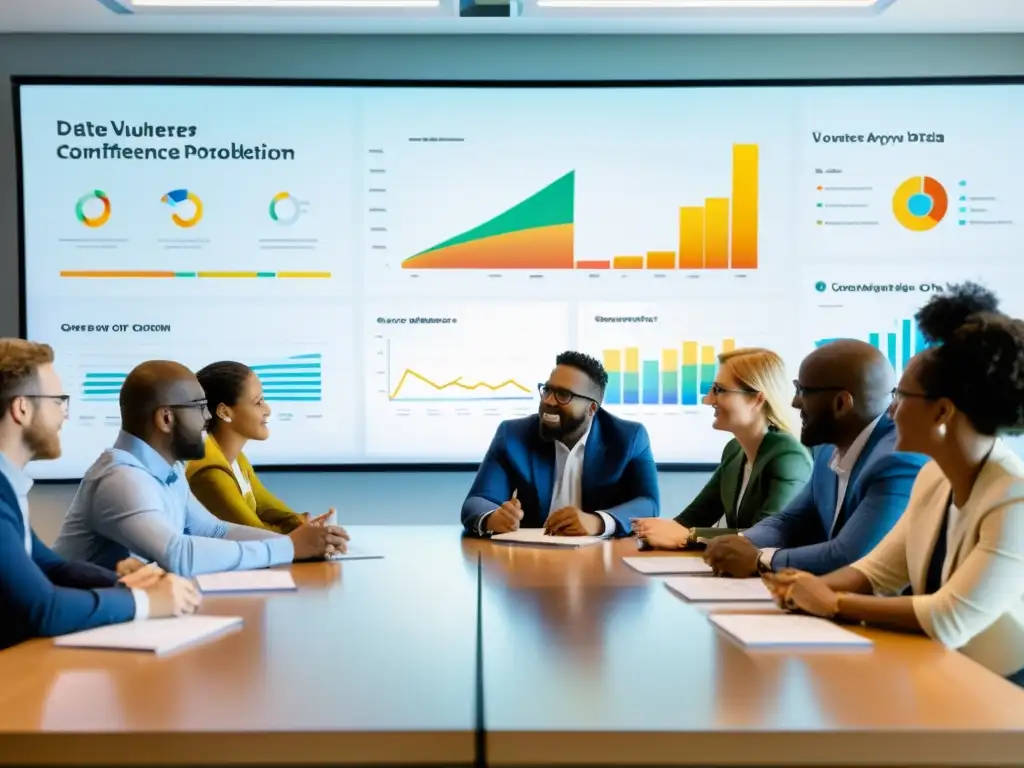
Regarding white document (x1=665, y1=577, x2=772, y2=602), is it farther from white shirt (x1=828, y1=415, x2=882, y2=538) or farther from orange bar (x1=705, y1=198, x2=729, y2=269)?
orange bar (x1=705, y1=198, x2=729, y2=269)

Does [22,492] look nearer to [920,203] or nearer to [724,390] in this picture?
[724,390]

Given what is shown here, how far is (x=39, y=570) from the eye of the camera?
2.16m

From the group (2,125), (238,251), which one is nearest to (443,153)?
(238,251)

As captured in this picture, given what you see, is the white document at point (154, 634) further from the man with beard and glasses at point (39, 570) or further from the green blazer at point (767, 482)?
the green blazer at point (767, 482)

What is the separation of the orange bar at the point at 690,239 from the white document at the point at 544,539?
2093mm

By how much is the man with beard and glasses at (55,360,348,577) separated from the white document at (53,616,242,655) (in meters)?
0.59

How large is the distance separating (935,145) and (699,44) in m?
1.29

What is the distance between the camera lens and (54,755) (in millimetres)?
1537

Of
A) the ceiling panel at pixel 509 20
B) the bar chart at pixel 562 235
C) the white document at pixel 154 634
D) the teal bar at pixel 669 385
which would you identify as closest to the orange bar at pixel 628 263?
the bar chart at pixel 562 235

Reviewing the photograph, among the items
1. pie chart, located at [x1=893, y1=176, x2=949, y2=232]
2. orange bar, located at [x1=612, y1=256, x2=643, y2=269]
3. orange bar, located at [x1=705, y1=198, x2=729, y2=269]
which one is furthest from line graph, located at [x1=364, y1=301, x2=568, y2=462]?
pie chart, located at [x1=893, y1=176, x2=949, y2=232]

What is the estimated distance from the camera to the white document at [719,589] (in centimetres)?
256

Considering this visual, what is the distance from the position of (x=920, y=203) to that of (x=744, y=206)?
0.89 meters

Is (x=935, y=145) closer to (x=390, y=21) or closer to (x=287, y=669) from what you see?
(x=390, y=21)

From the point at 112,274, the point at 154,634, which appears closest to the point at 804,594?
the point at 154,634
